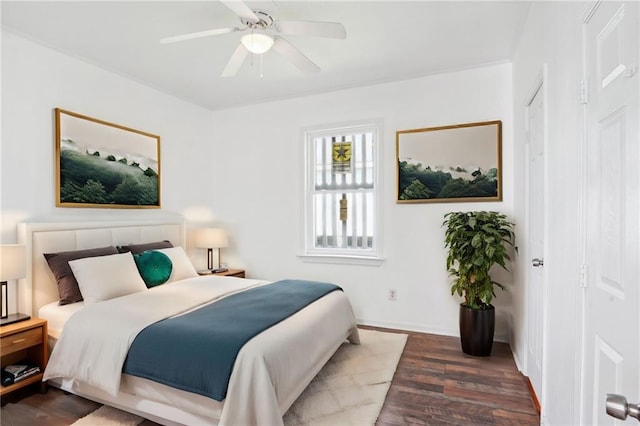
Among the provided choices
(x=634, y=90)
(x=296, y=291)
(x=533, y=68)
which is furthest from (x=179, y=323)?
(x=533, y=68)

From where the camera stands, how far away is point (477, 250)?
2.99 meters

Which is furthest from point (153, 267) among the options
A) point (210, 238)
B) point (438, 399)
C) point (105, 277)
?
point (438, 399)

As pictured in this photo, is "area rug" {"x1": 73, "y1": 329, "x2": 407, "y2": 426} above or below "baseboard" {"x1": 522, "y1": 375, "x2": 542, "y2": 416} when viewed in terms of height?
below

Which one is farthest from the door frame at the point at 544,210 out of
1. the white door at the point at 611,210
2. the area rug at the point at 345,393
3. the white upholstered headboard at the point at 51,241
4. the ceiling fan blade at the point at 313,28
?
the white upholstered headboard at the point at 51,241

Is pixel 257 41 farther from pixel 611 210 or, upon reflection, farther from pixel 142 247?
pixel 142 247

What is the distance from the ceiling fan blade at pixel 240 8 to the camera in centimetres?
192

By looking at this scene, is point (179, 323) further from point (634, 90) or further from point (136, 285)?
point (634, 90)

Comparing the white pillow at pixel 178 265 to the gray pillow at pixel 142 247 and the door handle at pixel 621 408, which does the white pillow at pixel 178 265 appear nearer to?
the gray pillow at pixel 142 247

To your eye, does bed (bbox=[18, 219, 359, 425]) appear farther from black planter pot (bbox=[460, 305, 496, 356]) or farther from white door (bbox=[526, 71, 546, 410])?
white door (bbox=[526, 71, 546, 410])

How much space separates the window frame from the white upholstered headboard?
76.0 inches

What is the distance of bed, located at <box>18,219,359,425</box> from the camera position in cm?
178

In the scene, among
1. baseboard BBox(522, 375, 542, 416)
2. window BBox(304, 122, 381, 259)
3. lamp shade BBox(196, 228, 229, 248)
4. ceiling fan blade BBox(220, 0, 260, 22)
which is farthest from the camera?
lamp shade BBox(196, 228, 229, 248)

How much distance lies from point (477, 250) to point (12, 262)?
143 inches

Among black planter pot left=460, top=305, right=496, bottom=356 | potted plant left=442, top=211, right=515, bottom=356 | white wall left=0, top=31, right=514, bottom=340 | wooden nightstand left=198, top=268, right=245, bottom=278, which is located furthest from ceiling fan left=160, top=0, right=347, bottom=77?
black planter pot left=460, top=305, right=496, bottom=356
